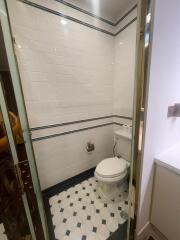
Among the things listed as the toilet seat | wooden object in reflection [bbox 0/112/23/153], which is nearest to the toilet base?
the toilet seat

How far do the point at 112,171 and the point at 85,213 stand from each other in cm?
55

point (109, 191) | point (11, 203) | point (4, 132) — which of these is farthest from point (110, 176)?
point (4, 132)

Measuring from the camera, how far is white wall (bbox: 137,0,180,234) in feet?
2.20

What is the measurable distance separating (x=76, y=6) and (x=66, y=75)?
32.1 inches

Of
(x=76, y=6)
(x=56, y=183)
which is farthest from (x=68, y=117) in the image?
(x=76, y=6)

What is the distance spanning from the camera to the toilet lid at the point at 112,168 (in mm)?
1297

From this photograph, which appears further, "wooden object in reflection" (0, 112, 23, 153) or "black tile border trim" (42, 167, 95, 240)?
"black tile border trim" (42, 167, 95, 240)

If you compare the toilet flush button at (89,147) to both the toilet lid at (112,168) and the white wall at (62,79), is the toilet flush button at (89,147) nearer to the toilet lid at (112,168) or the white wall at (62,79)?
the white wall at (62,79)

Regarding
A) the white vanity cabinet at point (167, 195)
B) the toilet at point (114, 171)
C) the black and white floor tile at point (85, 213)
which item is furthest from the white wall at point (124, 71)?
the black and white floor tile at point (85, 213)

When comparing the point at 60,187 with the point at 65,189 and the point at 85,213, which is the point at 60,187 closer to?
the point at 65,189

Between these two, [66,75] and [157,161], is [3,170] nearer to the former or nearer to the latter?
[157,161]

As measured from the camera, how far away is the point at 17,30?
1117 millimetres

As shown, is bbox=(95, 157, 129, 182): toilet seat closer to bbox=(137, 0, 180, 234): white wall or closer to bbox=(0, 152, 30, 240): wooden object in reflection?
bbox=(137, 0, 180, 234): white wall

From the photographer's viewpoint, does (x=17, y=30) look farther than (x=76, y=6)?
No
